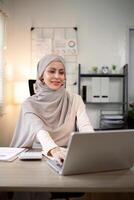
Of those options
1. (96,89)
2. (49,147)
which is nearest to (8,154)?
(49,147)

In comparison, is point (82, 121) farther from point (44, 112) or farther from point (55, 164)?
point (55, 164)

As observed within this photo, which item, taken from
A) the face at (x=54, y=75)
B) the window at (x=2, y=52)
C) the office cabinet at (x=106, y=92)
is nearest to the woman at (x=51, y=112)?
the face at (x=54, y=75)

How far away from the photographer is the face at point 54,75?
160 centimetres

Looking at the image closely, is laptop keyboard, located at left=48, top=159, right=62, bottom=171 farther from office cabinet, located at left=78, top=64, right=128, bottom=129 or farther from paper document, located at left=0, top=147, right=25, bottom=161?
office cabinet, located at left=78, top=64, right=128, bottom=129

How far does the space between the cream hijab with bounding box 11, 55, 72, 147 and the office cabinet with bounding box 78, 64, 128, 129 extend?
7.54 feet

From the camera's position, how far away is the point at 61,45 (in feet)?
13.5

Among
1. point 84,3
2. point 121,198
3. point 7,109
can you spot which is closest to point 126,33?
point 84,3

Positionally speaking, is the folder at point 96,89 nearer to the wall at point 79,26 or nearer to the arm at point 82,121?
the wall at point 79,26

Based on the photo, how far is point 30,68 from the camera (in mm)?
4145

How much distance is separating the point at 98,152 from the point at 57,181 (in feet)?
0.55

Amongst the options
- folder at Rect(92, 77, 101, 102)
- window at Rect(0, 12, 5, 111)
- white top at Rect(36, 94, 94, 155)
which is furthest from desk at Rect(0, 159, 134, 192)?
folder at Rect(92, 77, 101, 102)

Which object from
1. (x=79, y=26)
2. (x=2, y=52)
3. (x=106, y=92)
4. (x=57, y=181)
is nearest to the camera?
(x=57, y=181)

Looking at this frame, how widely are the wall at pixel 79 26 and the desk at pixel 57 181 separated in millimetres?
3125

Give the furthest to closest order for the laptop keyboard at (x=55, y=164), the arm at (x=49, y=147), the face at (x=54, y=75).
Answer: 1. the face at (x=54, y=75)
2. the arm at (x=49, y=147)
3. the laptop keyboard at (x=55, y=164)
